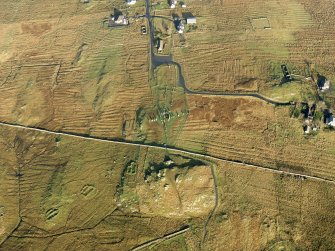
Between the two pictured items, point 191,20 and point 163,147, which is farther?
point 191,20

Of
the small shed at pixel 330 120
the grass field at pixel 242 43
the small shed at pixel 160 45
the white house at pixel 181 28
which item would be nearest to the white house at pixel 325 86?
the grass field at pixel 242 43

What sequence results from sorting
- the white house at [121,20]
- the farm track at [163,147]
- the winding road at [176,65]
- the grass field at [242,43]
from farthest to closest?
the white house at [121,20]
the grass field at [242,43]
the winding road at [176,65]
the farm track at [163,147]

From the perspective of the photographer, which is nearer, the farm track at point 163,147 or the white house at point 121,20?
the farm track at point 163,147

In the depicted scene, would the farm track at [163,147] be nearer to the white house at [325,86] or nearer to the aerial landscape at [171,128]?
the aerial landscape at [171,128]

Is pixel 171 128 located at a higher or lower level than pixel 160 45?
lower

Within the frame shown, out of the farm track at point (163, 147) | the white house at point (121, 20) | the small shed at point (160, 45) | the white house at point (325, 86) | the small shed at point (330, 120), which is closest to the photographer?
the farm track at point (163, 147)

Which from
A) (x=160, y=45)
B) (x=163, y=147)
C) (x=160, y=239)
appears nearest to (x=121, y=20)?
(x=160, y=45)

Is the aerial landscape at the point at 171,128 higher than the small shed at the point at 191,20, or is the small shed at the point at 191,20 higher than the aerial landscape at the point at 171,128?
the small shed at the point at 191,20

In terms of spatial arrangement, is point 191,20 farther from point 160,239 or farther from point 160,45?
point 160,239

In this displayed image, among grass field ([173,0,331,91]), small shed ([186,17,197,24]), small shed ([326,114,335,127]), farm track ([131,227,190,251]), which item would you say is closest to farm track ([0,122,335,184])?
small shed ([326,114,335,127])
